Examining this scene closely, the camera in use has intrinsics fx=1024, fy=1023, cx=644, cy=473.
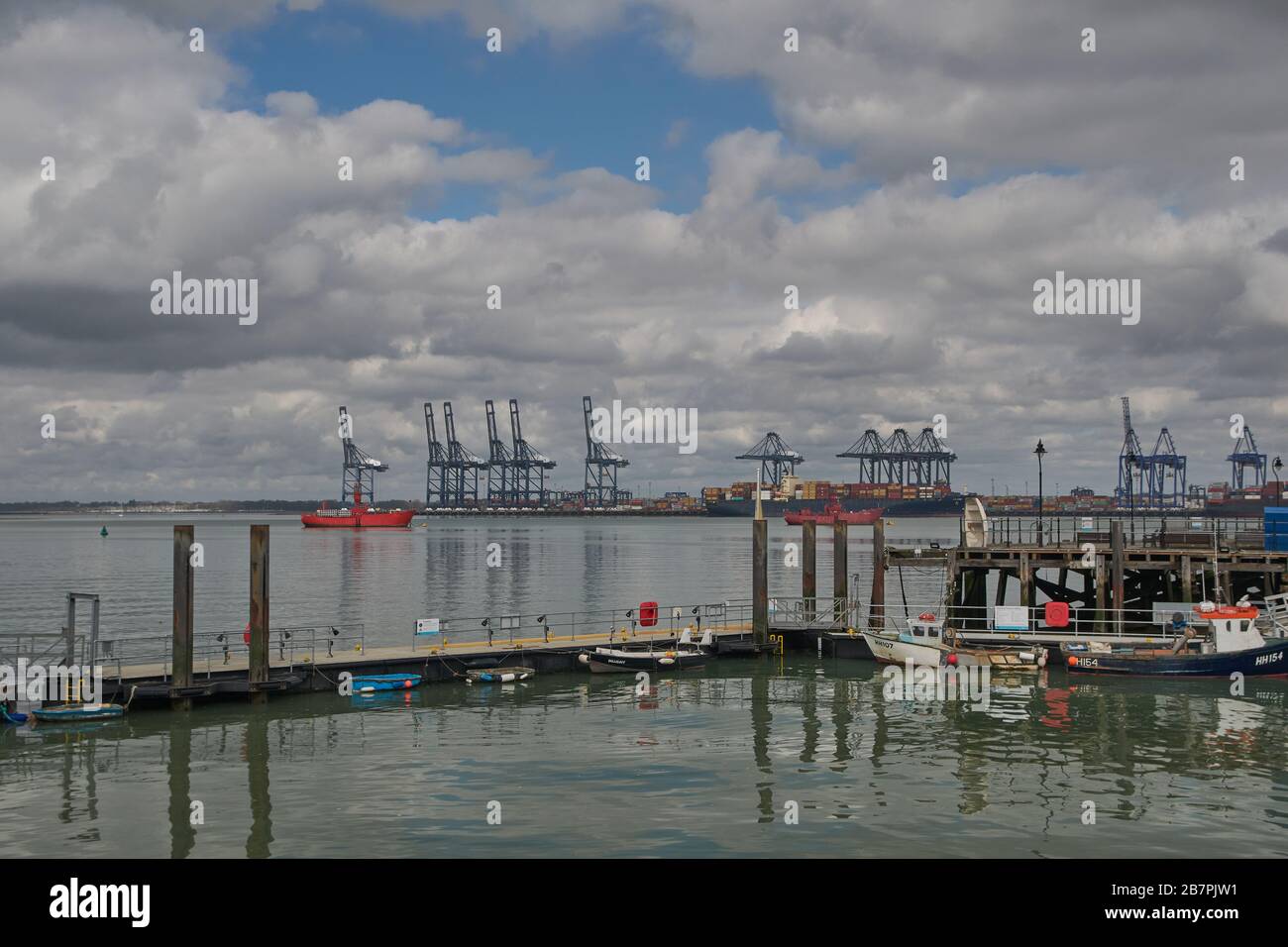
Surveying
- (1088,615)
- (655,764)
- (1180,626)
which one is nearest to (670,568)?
(1088,615)

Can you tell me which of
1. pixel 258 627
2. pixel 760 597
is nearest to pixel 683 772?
pixel 258 627

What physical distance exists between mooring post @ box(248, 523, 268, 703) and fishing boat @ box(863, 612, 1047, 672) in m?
24.9

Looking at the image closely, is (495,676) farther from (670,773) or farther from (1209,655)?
(1209,655)

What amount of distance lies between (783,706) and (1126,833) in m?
15.7

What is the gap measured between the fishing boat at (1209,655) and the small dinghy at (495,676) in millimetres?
22212

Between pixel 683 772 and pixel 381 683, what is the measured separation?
51.5 ft

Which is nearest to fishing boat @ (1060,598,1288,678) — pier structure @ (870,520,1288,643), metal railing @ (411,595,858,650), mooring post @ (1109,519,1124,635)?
pier structure @ (870,520,1288,643)

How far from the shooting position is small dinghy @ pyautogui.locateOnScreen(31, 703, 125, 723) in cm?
3119

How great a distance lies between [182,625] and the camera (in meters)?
33.3

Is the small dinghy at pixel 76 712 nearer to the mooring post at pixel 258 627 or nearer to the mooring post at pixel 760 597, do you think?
the mooring post at pixel 258 627

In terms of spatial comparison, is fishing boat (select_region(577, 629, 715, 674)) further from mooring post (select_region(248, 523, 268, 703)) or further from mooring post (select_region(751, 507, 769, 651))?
mooring post (select_region(248, 523, 268, 703))
